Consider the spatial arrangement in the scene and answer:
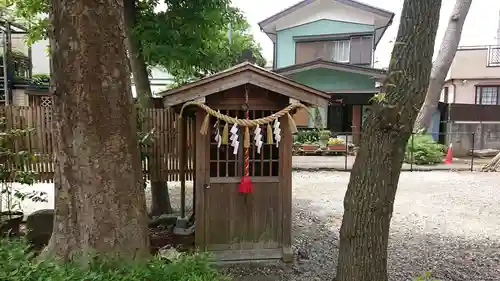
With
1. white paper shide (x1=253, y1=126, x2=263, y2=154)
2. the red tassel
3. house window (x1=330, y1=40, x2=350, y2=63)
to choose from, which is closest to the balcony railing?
house window (x1=330, y1=40, x2=350, y2=63)

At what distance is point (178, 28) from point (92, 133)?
3704 mm

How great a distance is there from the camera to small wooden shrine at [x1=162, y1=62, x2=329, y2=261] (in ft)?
15.3

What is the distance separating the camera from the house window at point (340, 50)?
1728cm

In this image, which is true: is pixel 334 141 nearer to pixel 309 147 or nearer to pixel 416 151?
pixel 309 147

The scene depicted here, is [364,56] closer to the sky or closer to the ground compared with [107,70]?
closer to the sky

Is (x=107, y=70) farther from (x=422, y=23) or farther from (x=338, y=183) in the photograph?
(x=338, y=183)

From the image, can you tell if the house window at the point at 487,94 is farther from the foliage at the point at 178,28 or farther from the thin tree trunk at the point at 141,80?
the thin tree trunk at the point at 141,80

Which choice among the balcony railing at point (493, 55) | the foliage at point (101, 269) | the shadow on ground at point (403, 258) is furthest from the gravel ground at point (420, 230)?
the balcony railing at point (493, 55)

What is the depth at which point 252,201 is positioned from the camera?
4898mm

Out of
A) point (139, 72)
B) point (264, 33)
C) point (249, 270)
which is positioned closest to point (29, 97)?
point (139, 72)

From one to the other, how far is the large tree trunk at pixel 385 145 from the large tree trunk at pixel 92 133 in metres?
2.00

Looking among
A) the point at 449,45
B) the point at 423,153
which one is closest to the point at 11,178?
the point at 449,45

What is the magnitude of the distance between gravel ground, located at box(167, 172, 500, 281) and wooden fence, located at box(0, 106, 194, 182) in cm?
189

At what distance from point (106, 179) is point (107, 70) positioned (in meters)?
0.86
